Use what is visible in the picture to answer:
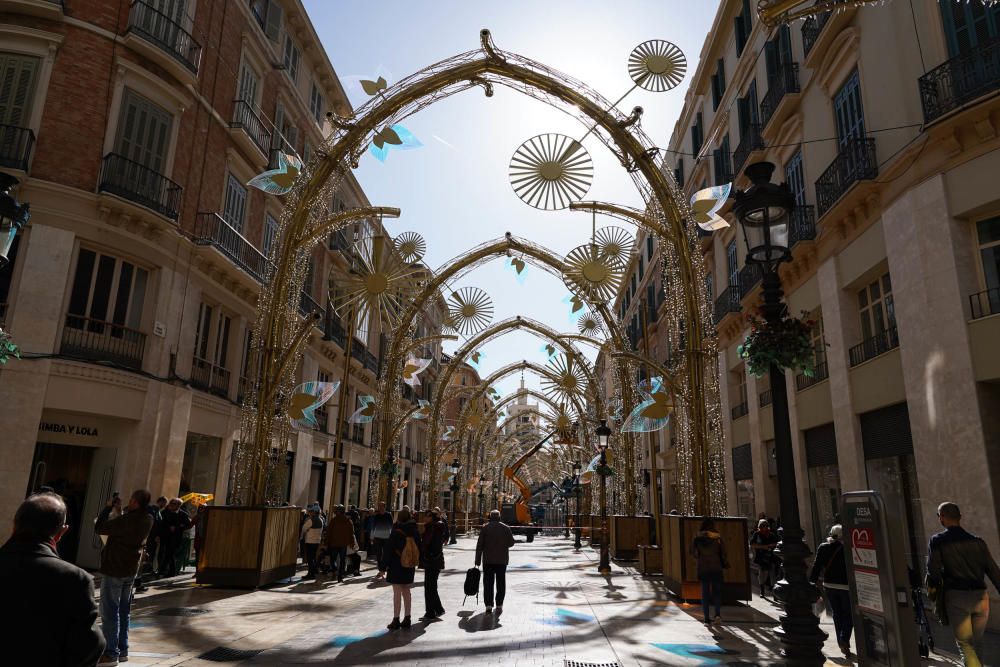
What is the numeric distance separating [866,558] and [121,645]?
7224mm

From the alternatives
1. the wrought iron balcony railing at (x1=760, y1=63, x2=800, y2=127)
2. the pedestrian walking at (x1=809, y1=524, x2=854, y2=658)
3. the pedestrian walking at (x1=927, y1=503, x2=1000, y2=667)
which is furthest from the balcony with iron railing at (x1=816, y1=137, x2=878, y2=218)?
the pedestrian walking at (x1=927, y1=503, x2=1000, y2=667)

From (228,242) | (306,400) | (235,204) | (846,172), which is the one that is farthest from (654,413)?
(235,204)

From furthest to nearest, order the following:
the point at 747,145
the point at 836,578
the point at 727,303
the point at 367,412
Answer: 1. the point at 367,412
2. the point at 727,303
3. the point at 747,145
4. the point at 836,578

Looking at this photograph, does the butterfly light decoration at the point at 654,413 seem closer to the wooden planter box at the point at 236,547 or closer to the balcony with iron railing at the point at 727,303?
the balcony with iron railing at the point at 727,303

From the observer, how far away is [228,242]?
1966 cm

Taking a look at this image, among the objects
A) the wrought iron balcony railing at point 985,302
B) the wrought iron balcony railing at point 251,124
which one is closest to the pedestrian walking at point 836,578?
the wrought iron balcony railing at point 985,302

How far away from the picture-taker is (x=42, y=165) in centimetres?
1459

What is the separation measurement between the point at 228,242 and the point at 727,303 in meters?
16.6

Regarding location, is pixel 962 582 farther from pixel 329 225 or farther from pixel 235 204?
pixel 235 204

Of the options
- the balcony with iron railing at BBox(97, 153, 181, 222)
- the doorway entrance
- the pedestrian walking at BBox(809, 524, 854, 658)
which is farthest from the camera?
the balcony with iron railing at BBox(97, 153, 181, 222)

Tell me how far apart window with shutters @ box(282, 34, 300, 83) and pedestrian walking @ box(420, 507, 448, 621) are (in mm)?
20027

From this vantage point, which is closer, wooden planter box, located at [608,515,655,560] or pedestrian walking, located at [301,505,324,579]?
pedestrian walking, located at [301,505,324,579]

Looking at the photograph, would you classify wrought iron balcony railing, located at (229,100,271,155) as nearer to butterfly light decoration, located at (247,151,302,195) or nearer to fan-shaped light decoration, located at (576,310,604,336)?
butterfly light decoration, located at (247,151,302,195)

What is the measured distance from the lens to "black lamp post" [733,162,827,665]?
Answer: 18.4 feet
